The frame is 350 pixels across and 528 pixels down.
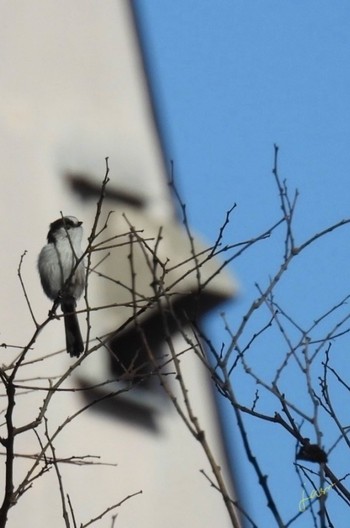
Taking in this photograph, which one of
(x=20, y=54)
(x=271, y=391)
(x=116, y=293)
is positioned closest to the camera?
(x=271, y=391)

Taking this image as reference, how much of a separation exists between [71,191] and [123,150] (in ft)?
2.18

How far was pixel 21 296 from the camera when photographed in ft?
23.2

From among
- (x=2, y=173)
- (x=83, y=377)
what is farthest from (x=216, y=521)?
(x=2, y=173)

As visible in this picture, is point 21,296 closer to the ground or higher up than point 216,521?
higher up

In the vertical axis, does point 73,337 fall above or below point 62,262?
below

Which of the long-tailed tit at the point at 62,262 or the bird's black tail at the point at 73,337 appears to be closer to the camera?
the bird's black tail at the point at 73,337

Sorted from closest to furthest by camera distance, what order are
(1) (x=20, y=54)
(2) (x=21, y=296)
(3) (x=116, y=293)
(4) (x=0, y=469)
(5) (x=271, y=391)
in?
(5) (x=271, y=391) < (4) (x=0, y=469) < (2) (x=21, y=296) < (3) (x=116, y=293) < (1) (x=20, y=54)

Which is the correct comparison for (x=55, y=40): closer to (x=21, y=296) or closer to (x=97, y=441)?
(x=21, y=296)

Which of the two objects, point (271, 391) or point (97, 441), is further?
point (97, 441)

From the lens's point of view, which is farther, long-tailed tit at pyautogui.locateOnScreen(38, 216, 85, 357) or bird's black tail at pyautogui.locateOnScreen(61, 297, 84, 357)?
long-tailed tit at pyautogui.locateOnScreen(38, 216, 85, 357)

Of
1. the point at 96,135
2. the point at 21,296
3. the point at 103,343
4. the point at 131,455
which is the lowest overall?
the point at 103,343

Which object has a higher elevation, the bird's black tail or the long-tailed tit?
the long-tailed tit

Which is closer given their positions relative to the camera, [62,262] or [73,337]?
[73,337]

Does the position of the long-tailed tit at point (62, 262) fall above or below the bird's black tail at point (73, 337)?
above
